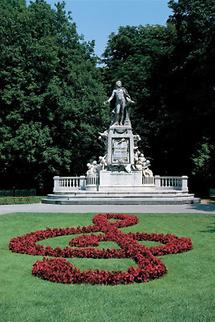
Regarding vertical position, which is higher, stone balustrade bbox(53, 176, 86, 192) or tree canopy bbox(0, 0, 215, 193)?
tree canopy bbox(0, 0, 215, 193)

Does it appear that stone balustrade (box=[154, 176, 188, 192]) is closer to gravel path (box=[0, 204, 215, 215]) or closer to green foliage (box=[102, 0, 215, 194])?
green foliage (box=[102, 0, 215, 194])

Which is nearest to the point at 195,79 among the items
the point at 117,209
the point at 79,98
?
the point at 79,98

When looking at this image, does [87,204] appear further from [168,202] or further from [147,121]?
[147,121]

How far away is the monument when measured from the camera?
28438mm

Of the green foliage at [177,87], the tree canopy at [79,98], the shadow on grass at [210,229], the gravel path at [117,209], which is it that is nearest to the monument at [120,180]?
the gravel path at [117,209]

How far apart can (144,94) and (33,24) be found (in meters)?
13.1

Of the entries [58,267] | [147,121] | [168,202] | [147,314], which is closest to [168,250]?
[58,267]

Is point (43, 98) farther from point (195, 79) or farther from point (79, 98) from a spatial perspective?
point (195, 79)

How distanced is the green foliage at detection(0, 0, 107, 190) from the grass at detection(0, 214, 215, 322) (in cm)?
2349

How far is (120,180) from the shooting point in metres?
30.5

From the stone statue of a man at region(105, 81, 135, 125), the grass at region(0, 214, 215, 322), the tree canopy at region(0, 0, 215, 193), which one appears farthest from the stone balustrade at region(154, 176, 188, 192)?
the grass at region(0, 214, 215, 322)

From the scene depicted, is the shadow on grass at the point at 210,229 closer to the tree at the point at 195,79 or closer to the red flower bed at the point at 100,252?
the red flower bed at the point at 100,252

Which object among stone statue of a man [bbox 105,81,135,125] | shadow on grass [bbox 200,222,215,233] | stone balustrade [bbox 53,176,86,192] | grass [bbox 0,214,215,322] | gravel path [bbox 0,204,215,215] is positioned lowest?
grass [bbox 0,214,215,322]

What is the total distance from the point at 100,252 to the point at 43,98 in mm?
25876
